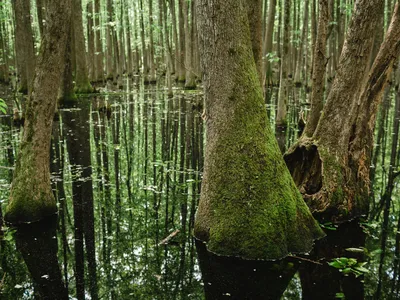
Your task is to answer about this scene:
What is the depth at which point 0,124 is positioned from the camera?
12805mm

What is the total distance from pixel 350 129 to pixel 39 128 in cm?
454

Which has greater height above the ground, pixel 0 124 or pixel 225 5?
pixel 225 5

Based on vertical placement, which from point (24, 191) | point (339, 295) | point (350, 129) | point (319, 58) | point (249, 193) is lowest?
point (339, 295)

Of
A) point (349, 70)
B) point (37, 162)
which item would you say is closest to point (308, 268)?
point (349, 70)

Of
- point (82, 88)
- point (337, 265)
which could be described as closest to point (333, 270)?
point (337, 265)

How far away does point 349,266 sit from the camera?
14.9 feet

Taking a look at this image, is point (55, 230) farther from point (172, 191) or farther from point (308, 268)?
point (308, 268)

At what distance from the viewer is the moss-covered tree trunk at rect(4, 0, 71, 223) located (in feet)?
17.8

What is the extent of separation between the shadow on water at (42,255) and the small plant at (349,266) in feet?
9.54

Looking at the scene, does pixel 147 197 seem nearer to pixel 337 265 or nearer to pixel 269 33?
pixel 337 265

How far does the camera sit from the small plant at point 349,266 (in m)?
4.38

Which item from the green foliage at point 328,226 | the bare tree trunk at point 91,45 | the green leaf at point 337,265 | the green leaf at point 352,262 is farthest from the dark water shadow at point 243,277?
the bare tree trunk at point 91,45

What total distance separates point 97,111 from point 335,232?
40.5 feet

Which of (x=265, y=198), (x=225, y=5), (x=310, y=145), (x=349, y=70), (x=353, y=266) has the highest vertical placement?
(x=225, y=5)
